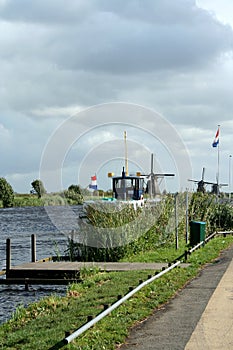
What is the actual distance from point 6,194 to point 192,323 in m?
107

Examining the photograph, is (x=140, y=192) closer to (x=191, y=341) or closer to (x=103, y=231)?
(x=103, y=231)

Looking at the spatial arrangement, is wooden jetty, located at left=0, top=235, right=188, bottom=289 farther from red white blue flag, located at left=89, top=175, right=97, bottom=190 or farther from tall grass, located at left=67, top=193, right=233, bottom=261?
red white blue flag, located at left=89, top=175, right=97, bottom=190

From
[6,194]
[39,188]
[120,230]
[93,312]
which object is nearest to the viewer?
[93,312]

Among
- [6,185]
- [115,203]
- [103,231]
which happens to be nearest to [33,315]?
[103,231]

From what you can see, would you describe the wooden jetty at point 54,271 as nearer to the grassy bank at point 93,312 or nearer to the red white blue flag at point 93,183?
the grassy bank at point 93,312

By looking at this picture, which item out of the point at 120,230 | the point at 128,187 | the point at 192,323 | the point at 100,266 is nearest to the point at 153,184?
the point at 128,187

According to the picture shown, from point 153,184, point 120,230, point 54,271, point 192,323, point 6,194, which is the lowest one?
point 54,271

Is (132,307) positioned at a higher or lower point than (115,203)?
lower

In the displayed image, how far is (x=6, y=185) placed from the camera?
11381cm

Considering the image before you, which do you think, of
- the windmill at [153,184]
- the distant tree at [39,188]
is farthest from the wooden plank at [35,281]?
the distant tree at [39,188]

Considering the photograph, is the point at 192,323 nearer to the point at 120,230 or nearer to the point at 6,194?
the point at 120,230

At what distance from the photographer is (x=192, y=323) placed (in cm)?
1035

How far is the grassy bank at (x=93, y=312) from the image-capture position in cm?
954

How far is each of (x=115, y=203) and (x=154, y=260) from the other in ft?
18.4
